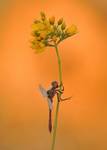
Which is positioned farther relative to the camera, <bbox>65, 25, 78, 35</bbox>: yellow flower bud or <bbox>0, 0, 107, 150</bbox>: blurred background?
<bbox>0, 0, 107, 150</bbox>: blurred background

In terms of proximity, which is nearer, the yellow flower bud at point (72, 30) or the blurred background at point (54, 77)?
the yellow flower bud at point (72, 30)

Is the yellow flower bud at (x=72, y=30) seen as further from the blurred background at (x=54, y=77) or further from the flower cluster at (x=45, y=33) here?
the blurred background at (x=54, y=77)

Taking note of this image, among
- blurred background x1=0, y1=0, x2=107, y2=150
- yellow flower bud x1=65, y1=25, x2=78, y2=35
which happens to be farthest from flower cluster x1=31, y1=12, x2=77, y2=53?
blurred background x1=0, y1=0, x2=107, y2=150

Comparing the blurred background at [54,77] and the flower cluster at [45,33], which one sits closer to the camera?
the flower cluster at [45,33]

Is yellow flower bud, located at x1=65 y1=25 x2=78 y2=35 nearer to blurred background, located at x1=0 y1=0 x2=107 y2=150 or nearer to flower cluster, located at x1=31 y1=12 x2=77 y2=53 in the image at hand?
flower cluster, located at x1=31 y1=12 x2=77 y2=53

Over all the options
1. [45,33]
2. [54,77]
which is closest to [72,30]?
[45,33]

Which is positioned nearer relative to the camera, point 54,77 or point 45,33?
point 45,33

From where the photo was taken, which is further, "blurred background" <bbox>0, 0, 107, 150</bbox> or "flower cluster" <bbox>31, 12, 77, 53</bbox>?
"blurred background" <bbox>0, 0, 107, 150</bbox>

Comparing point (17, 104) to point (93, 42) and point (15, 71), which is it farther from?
point (93, 42)

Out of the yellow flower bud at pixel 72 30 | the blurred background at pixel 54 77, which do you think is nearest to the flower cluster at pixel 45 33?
the yellow flower bud at pixel 72 30

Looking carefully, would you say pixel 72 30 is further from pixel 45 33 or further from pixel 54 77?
pixel 54 77
